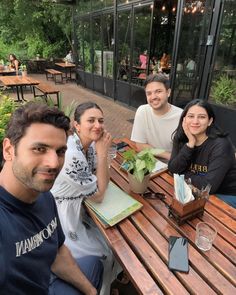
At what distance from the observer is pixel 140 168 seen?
1.56 metres

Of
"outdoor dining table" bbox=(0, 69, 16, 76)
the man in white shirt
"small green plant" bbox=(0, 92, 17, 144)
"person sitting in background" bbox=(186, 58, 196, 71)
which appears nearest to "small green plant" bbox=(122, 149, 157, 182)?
the man in white shirt

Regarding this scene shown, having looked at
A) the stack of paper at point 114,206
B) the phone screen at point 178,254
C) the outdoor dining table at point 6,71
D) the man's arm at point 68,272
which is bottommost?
the man's arm at point 68,272

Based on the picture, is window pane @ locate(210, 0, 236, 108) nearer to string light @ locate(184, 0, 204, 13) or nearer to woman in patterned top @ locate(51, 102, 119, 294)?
string light @ locate(184, 0, 204, 13)

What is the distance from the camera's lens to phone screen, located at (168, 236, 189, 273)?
1.11m

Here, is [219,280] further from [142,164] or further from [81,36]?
[81,36]

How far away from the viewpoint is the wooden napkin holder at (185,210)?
1356 millimetres

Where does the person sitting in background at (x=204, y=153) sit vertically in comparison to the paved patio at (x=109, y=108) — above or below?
above

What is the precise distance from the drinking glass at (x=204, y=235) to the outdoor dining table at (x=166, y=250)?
2cm

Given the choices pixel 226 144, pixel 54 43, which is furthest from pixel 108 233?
pixel 54 43

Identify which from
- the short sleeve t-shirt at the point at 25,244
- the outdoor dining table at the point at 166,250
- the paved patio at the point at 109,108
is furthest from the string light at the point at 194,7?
the short sleeve t-shirt at the point at 25,244

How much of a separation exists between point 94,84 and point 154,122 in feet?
24.6

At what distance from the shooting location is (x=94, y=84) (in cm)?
958

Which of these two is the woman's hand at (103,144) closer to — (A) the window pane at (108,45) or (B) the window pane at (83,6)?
(A) the window pane at (108,45)

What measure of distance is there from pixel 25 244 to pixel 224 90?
4739 millimetres
